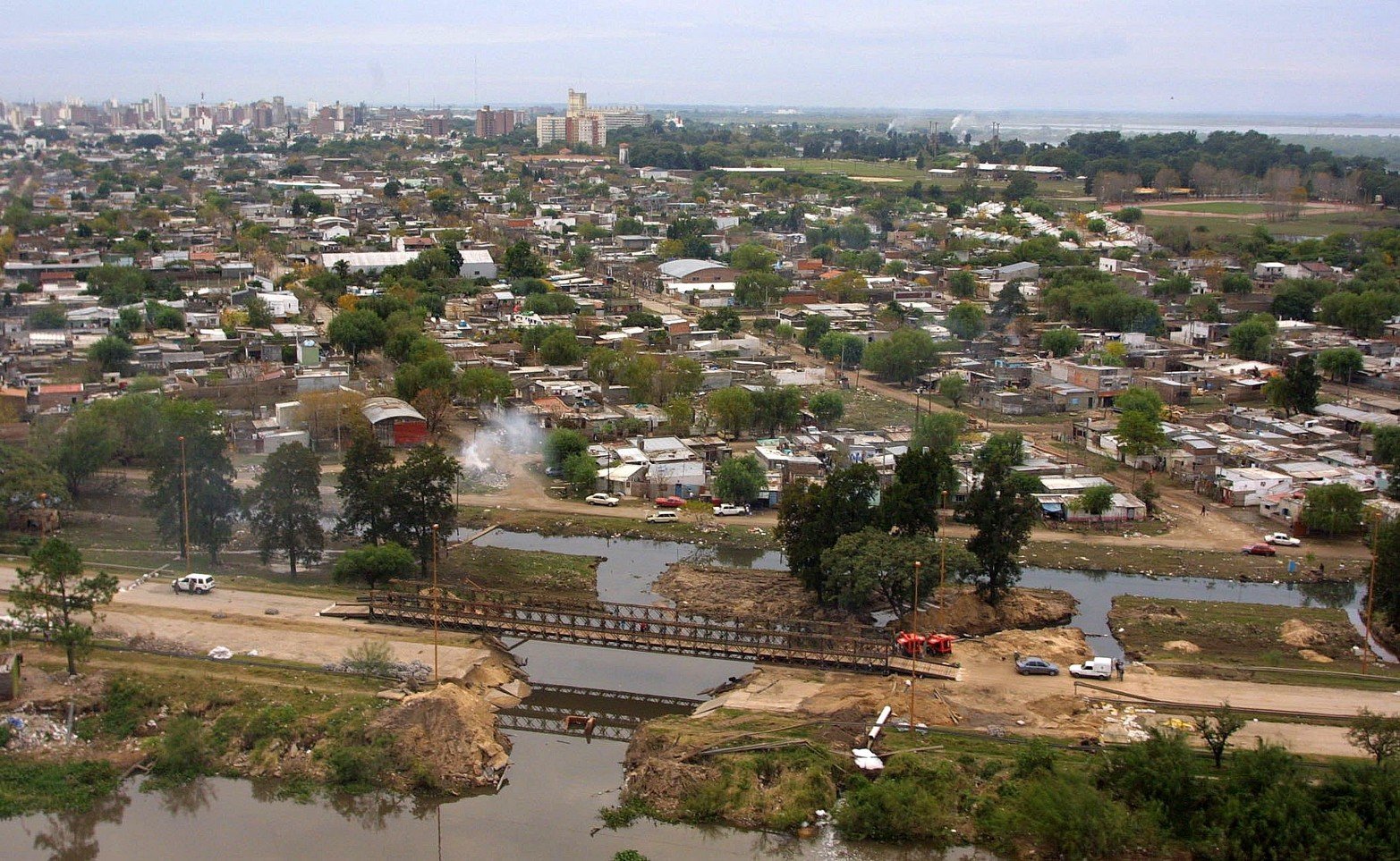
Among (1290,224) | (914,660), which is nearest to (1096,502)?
(914,660)

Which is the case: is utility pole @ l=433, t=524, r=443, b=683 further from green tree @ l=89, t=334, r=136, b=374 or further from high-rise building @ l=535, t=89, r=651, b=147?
high-rise building @ l=535, t=89, r=651, b=147

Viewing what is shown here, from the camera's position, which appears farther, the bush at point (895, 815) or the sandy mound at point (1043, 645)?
the sandy mound at point (1043, 645)

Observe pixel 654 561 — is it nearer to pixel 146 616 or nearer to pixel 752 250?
pixel 146 616

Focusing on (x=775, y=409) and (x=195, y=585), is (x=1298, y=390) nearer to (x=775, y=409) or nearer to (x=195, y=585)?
(x=775, y=409)

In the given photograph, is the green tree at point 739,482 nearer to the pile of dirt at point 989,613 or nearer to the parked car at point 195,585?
the pile of dirt at point 989,613

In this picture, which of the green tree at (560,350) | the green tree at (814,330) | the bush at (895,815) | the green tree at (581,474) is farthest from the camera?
the green tree at (814,330)

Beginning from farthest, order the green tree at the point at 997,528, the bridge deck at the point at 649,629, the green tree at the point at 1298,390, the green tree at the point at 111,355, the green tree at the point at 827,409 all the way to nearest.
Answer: the green tree at the point at 111,355, the green tree at the point at 1298,390, the green tree at the point at 827,409, the green tree at the point at 997,528, the bridge deck at the point at 649,629

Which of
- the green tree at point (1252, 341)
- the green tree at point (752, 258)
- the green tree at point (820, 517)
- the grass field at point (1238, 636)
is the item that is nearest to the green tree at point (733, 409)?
the green tree at point (820, 517)

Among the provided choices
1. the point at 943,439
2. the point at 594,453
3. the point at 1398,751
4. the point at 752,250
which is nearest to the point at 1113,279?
the point at 752,250
